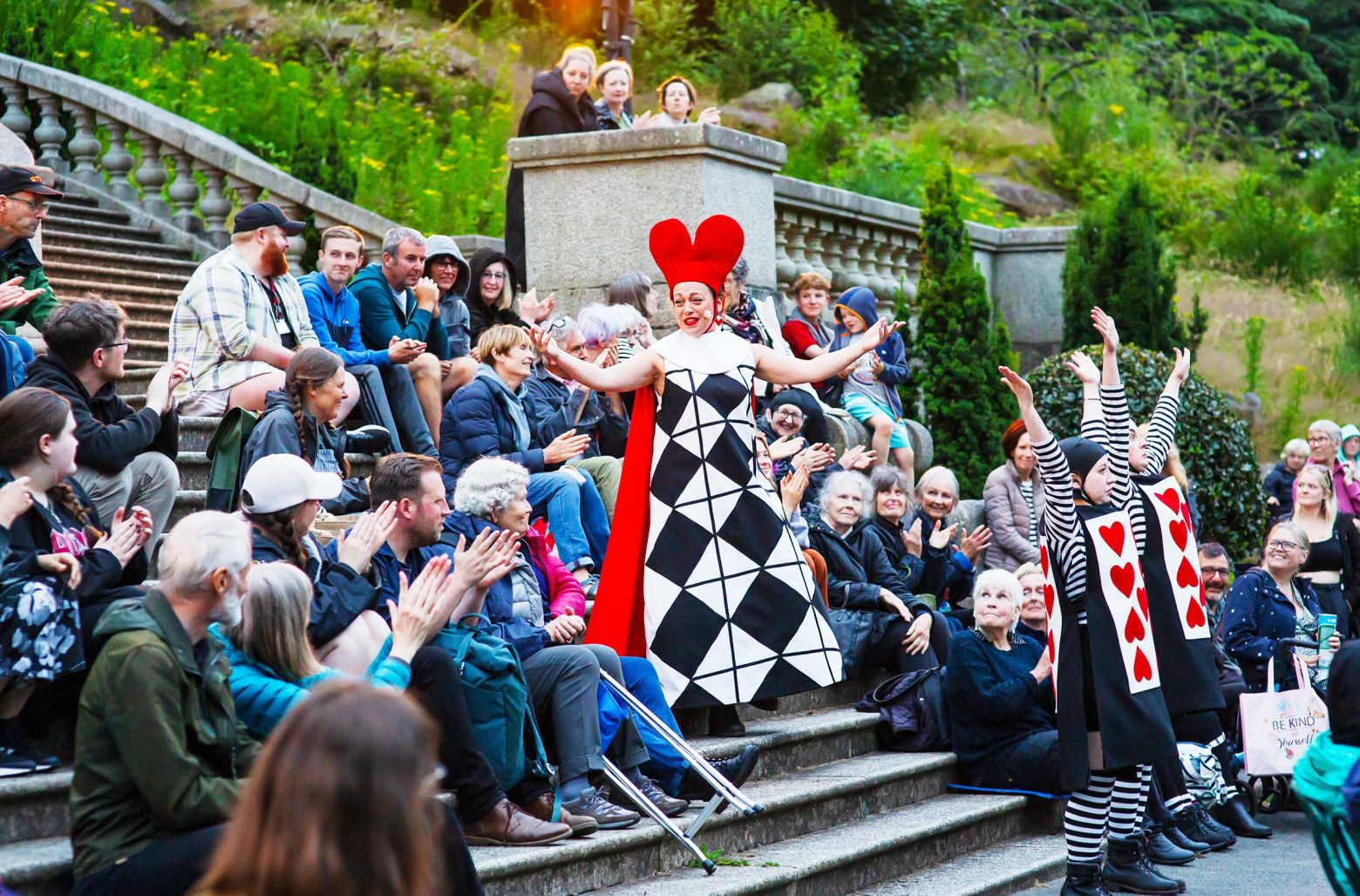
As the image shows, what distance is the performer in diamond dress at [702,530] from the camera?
6434mm

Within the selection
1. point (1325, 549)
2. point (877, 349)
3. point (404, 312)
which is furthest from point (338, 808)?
point (1325, 549)

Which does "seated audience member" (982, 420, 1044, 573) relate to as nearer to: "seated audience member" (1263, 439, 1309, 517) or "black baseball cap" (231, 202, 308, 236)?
"seated audience member" (1263, 439, 1309, 517)

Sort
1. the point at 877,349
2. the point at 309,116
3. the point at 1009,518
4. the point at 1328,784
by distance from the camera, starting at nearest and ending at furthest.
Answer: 1. the point at 1328,784
2. the point at 1009,518
3. the point at 877,349
4. the point at 309,116

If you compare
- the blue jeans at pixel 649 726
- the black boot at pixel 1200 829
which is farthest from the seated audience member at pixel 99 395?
the black boot at pixel 1200 829

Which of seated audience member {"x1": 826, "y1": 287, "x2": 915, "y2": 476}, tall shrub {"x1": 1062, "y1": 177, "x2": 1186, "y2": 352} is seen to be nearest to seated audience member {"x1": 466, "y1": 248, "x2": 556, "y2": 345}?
seated audience member {"x1": 826, "y1": 287, "x2": 915, "y2": 476}

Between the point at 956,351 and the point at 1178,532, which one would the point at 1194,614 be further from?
the point at 956,351

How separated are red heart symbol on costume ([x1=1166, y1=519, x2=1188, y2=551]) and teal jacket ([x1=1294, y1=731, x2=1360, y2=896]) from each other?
8.87 feet

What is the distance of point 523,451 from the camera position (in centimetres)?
744

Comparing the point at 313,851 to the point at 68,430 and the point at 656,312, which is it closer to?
the point at 68,430

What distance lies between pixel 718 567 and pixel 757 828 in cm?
101

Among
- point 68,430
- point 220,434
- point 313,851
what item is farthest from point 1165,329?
point 313,851

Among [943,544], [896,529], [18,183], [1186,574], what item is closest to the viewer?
[18,183]

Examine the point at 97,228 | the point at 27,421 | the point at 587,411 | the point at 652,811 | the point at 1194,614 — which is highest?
the point at 97,228

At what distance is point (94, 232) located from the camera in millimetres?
10875
